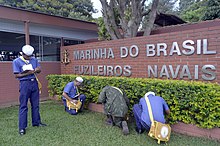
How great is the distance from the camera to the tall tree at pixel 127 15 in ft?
24.1

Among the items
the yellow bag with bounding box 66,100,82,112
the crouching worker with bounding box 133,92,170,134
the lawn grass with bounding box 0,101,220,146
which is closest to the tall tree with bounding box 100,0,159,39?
the yellow bag with bounding box 66,100,82,112

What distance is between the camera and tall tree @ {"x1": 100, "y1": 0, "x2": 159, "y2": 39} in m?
7.36

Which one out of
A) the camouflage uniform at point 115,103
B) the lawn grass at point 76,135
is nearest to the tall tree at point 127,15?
the camouflage uniform at point 115,103

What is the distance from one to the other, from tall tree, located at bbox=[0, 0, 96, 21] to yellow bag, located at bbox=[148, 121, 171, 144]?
18945 millimetres

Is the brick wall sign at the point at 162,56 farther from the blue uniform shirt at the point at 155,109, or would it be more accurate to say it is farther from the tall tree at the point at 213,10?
the tall tree at the point at 213,10

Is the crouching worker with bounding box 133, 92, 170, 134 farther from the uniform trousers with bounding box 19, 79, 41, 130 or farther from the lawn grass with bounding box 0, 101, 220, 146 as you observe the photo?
the uniform trousers with bounding box 19, 79, 41, 130

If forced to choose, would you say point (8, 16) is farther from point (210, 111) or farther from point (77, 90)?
point (210, 111)

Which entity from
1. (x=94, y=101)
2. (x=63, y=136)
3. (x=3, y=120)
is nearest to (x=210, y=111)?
(x=63, y=136)

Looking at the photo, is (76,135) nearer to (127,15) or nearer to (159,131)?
(159,131)

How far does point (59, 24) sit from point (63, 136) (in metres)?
5.38

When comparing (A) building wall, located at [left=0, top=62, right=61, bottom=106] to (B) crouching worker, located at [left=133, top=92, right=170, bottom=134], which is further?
(A) building wall, located at [left=0, top=62, right=61, bottom=106]

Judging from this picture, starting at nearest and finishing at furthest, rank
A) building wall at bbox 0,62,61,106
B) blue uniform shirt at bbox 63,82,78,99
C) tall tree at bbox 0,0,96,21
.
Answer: blue uniform shirt at bbox 63,82,78,99
building wall at bbox 0,62,61,106
tall tree at bbox 0,0,96,21

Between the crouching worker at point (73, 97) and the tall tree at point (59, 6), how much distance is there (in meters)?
16.2

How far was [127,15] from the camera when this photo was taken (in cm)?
811
